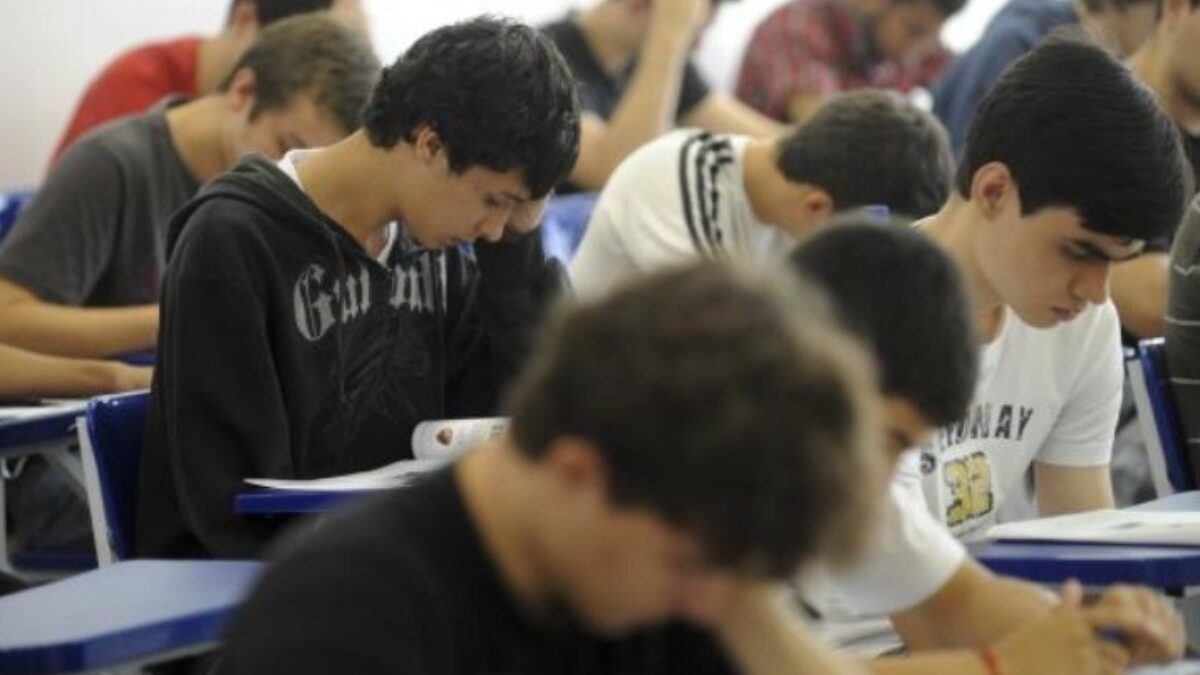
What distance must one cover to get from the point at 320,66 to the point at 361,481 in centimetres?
116

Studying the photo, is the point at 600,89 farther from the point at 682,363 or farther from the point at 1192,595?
the point at 682,363

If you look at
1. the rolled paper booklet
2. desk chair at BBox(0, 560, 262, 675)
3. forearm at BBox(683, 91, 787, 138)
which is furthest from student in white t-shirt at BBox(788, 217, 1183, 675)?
forearm at BBox(683, 91, 787, 138)

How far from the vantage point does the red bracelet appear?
175cm

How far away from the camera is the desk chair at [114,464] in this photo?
8.37ft

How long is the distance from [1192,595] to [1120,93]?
0.52 metres

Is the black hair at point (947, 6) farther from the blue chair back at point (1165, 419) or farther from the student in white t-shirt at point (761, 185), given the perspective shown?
the blue chair back at point (1165, 419)

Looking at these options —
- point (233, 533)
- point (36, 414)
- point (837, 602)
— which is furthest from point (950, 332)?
point (36, 414)

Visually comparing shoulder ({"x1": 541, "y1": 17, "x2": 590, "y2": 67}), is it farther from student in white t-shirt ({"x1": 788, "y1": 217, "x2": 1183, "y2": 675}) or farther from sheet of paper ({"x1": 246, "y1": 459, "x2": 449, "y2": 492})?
student in white t-shirt ({"x1": 788, "y1": 217, "x2": 1183, "y2": 675})

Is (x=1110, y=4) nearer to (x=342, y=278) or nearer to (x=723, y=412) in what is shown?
(x=342, y=278)

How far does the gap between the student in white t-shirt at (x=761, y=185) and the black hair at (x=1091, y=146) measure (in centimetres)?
110

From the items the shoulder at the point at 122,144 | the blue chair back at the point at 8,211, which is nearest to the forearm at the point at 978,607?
the shoulder at the point at 122,144

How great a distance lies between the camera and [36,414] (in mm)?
3131

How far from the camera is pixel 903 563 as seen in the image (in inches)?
74.2

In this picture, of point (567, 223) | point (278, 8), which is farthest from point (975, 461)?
point (278, 8)
